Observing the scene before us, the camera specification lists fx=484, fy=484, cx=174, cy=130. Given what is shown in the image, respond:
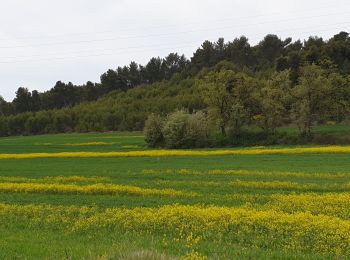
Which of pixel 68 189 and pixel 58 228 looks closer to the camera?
pixel 58 228

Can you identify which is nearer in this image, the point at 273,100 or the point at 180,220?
the point at 180,220

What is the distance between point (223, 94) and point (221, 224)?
201ft

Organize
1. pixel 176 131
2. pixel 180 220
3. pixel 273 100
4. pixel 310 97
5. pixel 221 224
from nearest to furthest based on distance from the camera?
pixel 221 224 → pixel 180 220 → pixel 310 97 → pixel 176 131 → pixel 273 100

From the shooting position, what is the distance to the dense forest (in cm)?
7250

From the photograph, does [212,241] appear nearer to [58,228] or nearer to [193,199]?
[58,228]

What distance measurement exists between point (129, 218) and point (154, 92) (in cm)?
14280

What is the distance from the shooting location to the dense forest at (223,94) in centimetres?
7250

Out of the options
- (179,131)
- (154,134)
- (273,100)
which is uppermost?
(273,100)

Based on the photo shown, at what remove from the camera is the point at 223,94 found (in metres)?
74.6

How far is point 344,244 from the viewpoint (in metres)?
11.3

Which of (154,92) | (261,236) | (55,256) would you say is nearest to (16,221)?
(55,256)

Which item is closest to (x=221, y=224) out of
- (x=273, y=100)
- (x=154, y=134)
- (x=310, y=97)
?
(x=310, y=97)

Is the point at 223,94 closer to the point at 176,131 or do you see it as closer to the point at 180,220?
the point at 176,131

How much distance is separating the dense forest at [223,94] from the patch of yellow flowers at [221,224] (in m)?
55.1
